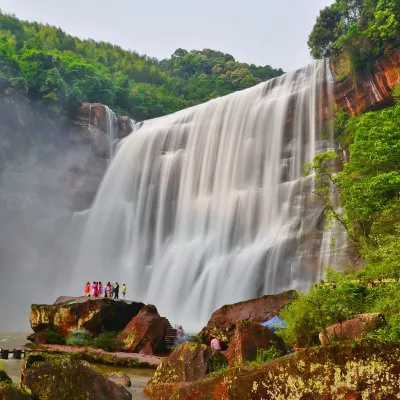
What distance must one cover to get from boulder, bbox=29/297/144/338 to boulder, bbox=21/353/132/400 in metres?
13.4

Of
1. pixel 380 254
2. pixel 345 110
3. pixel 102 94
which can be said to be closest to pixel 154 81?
pixel 102 94

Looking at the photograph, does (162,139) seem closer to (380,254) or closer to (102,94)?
(102,94)

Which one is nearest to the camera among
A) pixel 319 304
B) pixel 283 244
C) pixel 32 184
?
pixel 319 304

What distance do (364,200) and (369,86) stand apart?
12.7 metres

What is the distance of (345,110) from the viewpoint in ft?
101

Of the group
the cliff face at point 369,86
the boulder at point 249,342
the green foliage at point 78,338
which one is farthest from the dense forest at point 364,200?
the green foliage at point 78,338

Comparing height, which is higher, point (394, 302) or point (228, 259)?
point (228, 259)

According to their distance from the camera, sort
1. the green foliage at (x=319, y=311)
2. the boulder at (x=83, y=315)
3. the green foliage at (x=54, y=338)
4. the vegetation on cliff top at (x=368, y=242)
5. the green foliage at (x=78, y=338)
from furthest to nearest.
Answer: the boulder at (x=83, y=315) < the green foliage at (x=54, y=338) < the green foliage at (x=78, y=338) < the vegetation on cliff top at (x=368, y=242) < the green foliage at (x=319, y=311)

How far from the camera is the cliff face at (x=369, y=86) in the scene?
93.0 ft

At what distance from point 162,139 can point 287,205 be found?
1534cm

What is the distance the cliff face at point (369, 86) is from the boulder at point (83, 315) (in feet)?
61.2

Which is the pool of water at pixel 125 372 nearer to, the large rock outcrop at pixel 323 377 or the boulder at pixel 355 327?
the boulder at pixel 355 327

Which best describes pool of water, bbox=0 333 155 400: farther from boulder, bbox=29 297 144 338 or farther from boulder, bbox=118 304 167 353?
boulder, bbox=118 304 167 353

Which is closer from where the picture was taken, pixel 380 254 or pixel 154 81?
pixel 380 254
